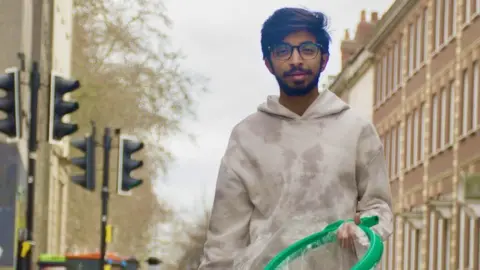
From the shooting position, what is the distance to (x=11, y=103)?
2017 centimetres

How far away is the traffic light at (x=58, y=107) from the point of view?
2088 cm

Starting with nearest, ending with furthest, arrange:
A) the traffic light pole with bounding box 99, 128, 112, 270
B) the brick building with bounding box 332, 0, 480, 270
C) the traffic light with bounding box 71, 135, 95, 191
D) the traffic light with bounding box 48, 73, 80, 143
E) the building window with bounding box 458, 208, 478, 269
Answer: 1. the traffic light with bounding box 48, 73, 80, 143
2. the traffic light with bounding box 71, 135, 95, 191
3. the traffic light pole with bounding box 99, 128, 112, 270
4. the building window with bounding box 458, 208, 478, 269
5. the brick building with bounding box 332, 0, 480, 270

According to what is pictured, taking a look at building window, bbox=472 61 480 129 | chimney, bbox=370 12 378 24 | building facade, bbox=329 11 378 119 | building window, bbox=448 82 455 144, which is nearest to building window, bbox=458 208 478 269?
building window, bbox=472 61 480 129

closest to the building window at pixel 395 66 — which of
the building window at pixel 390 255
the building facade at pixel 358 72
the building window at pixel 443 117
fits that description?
the building window at pixel 390 255

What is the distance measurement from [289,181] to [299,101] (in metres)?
0.32

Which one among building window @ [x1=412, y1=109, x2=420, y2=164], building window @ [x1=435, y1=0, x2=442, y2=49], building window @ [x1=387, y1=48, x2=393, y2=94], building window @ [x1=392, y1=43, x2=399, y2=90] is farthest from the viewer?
building window @ [x1=387, y1=48, x2=393, y2=94]

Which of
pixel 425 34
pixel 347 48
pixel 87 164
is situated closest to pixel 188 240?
pixel 347 48

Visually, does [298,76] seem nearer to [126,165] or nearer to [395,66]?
[126,165]

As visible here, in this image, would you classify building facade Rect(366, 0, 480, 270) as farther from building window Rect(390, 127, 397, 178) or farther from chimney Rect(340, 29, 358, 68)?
chimney Rect(340, 29, 358, 68)

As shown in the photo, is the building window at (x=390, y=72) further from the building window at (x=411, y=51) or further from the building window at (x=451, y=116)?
the building window at (x=451, y=116)

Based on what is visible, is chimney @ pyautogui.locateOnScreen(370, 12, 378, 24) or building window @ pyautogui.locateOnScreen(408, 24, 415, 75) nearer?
building window @ pyautogui.locateOnScreen(408, 24, 415, 75)

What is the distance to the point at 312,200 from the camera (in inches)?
228

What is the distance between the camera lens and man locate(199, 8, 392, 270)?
580 cm

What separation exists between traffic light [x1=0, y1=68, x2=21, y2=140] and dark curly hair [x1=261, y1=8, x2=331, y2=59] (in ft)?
47.6
